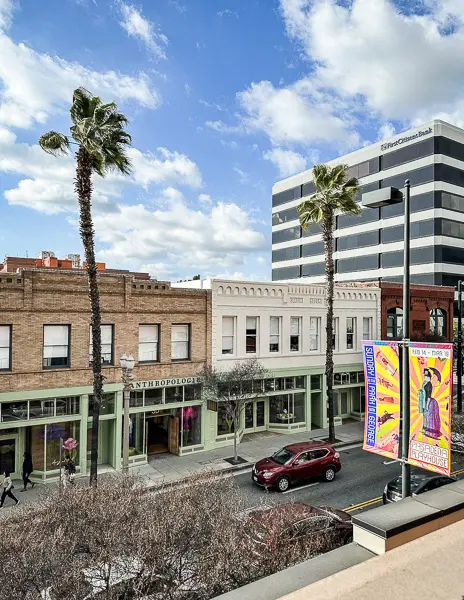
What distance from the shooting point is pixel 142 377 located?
22375 mm

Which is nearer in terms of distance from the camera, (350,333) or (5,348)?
(5,348)

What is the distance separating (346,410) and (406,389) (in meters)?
24.0

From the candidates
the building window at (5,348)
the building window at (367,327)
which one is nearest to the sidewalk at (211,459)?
the building window at (5,348)

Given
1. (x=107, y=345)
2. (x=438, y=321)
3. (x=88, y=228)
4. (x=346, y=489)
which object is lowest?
(x=346, y=489)

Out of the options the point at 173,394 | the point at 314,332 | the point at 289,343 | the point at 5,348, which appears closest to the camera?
the point at 5,348

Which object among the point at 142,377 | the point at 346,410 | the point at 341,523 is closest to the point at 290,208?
the point at 346,410

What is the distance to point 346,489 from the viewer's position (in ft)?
59.3

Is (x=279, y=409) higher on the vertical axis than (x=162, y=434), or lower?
higher

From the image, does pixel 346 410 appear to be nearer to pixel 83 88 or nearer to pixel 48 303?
pixel 48 303

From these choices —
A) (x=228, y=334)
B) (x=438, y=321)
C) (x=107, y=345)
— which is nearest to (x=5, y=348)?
(x=107, y=345)

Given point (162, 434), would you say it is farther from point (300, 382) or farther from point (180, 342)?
point (300, 382)

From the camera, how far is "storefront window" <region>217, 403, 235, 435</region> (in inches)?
986

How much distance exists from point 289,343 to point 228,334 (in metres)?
4.43

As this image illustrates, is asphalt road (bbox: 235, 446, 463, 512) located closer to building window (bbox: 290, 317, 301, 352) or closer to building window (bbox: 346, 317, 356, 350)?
building window (bbox: 290, 317, 301, 352)
